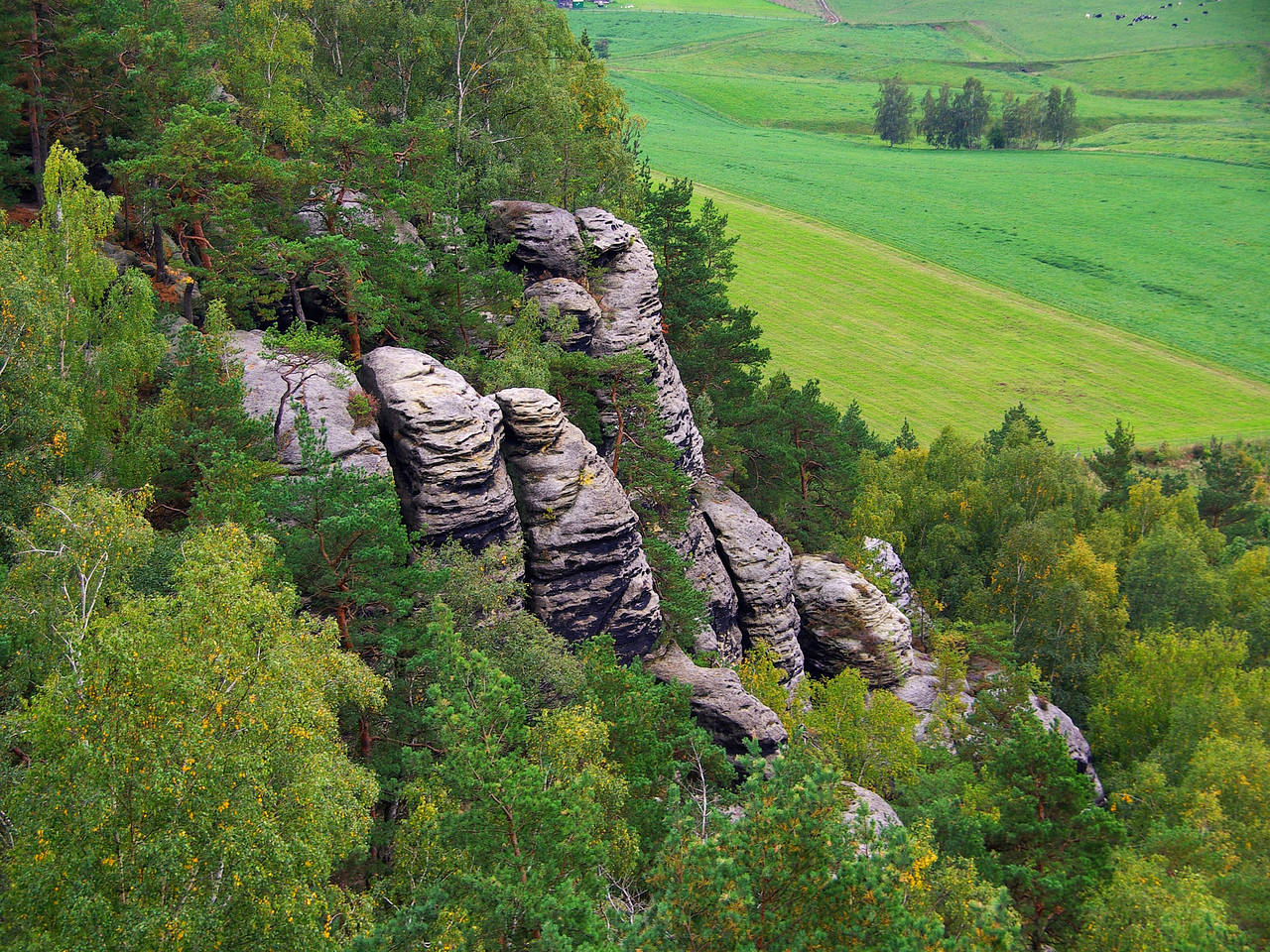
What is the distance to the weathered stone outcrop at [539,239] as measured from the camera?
48656 mm

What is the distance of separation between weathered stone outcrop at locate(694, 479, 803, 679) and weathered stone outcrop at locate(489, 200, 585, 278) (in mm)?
13893

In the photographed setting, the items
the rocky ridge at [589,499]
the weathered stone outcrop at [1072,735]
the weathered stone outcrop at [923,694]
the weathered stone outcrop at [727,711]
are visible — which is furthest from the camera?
the weathered stone outcrop at [923,694]

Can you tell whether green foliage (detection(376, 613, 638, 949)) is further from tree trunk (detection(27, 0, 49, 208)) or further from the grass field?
the grass field

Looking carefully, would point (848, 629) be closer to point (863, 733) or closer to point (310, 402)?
point (863, 733)

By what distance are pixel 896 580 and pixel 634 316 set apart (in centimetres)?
2540

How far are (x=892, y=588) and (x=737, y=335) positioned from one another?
62.5 feet

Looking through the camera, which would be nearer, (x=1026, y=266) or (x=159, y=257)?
(x=159, y=257)

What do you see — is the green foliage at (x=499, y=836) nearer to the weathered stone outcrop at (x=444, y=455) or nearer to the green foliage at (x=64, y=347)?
the weathered stone outcrop at (x=444, y=455)

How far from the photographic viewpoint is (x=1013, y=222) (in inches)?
6186

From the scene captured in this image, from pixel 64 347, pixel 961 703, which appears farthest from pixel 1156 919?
pixel 64 347

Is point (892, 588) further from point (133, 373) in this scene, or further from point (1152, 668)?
point (133, 373)

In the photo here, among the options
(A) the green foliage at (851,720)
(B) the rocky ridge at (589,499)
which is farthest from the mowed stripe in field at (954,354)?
(A) the green foliage at (851,720)

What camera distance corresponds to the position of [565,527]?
36969 mm

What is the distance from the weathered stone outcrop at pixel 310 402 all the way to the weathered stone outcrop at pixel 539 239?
1682 cm
